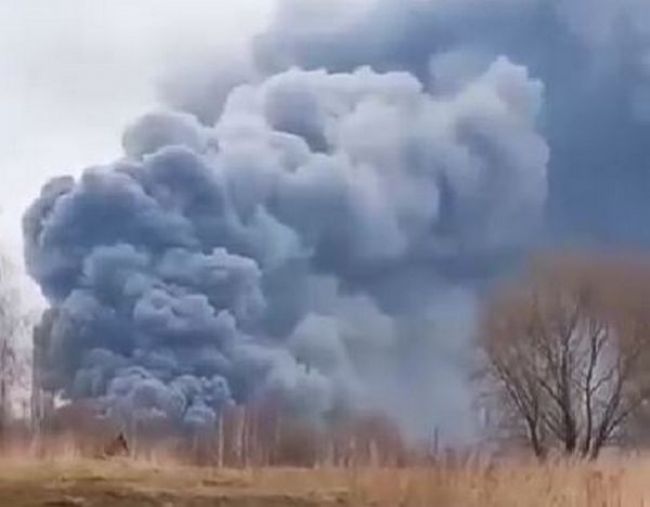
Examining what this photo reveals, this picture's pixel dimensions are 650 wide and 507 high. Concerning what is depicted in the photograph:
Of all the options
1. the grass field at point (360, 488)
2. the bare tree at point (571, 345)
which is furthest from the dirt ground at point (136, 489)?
the bare tree at point (571, 345)

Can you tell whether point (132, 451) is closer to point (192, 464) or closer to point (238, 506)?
point (192, 464)

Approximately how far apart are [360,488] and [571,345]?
7775 mm

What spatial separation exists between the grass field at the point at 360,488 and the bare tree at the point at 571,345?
6311mm

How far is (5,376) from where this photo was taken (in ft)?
46.7

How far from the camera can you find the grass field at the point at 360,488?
8.01 metres

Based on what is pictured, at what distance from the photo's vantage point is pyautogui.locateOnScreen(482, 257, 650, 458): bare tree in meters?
15.7

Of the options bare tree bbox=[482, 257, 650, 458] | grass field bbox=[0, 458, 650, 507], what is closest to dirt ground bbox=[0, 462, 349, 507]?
grass field bbox=[0, 458, 650, 507]

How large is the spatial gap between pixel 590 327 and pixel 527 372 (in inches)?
33.7

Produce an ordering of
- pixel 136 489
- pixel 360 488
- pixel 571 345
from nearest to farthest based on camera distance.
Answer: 1. pixel 136 489
2. pixel 360 488
3. pixel 571 345

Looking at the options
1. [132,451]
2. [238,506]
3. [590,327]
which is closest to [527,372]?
[590,327]

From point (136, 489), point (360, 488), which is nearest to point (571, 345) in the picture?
point (360, 488)

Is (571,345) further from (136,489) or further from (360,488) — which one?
(136,489)

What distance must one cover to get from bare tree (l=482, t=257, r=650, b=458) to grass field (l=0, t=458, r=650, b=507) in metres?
6.31

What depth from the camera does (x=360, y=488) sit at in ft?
28.5
